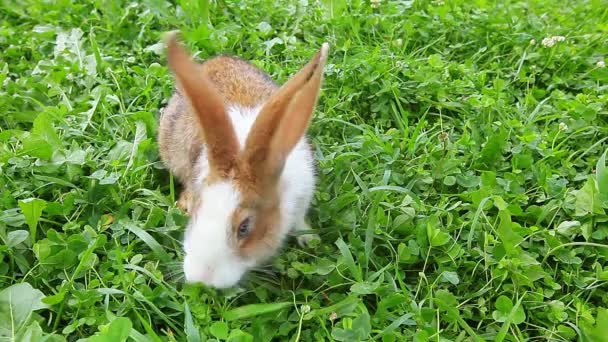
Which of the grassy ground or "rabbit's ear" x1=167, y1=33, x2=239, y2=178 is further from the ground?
"rabbit's ear" x1=167, y1=33, x2=239, y2=178

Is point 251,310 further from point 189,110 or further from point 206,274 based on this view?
point 189,110

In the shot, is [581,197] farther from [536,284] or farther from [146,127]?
[146,127]

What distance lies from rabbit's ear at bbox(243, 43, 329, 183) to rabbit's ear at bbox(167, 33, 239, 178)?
84 mm

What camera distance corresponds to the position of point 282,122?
9.00ft

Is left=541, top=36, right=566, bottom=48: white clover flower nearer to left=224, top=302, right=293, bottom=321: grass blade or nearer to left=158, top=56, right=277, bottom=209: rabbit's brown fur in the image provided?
left=158, top=56, right=277, bottom=209: rabbit's brown fur

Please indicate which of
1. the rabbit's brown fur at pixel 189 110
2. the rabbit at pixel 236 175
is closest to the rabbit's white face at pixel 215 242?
the rabbit at pixel 236 175

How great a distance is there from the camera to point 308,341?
2.74 meters

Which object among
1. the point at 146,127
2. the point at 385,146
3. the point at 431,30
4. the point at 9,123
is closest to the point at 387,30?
the point at 431,30

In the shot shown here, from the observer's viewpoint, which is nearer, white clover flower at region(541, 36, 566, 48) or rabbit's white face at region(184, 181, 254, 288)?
rabbit's white face at region(184, 181, 254, 288)

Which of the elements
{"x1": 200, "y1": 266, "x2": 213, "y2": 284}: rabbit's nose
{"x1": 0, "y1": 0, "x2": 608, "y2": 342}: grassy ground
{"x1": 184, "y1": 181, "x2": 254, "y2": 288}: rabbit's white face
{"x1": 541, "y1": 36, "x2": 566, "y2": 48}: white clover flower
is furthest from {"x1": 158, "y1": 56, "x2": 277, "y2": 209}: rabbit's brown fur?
{"x1": 541, "y1": 36, "x2": 566, "y2": 48}: white clover flower

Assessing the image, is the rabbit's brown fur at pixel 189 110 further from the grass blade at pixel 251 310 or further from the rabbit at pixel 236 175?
the grass blade at pixel 251 310

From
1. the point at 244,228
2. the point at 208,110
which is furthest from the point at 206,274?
the point at 208,110

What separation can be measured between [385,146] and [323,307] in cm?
110

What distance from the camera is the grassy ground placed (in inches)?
110
